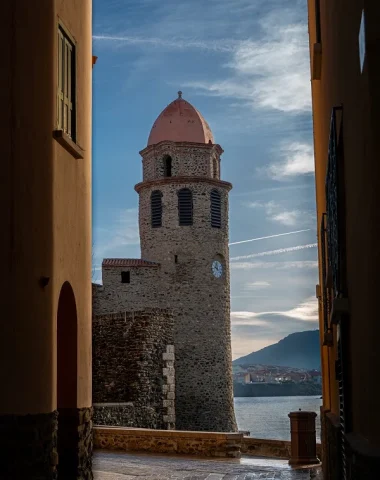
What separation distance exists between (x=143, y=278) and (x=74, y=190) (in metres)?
31.6

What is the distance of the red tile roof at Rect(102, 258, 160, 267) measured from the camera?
133 feet

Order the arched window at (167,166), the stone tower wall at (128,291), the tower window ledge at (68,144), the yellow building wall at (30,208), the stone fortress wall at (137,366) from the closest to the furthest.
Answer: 1. the yellow building wall at (30,208)
2. the tower window ledge at (68,144)
3. the stone fortress wall at (137,366)
4. the stone tower wall at (128,291)
5. the arched window at (167,166)

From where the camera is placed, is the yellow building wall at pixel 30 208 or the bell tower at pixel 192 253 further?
the bell tower at pixel 192 253

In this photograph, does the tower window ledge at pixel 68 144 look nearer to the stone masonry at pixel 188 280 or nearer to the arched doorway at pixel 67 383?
the arched doorway at pixel 67 383

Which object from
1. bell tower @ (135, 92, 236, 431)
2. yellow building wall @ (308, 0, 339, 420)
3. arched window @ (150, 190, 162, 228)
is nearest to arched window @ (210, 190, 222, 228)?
bell tower @ (135, 92, 236, 431)

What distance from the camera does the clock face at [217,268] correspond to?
42.5 m

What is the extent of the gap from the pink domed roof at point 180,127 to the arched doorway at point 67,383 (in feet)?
112

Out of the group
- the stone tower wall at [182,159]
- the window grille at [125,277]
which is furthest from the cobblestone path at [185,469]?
the stone tower wall at [182,159]

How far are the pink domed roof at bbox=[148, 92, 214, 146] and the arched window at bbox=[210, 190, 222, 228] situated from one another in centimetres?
332

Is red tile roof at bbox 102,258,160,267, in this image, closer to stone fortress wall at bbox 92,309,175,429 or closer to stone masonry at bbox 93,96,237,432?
stone masonry at bbox 93,96,237,432

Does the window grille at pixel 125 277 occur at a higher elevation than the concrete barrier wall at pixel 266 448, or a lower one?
higher

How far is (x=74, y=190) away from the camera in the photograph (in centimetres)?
1006

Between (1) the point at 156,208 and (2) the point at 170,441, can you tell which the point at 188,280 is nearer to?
(1) the point at 156,208

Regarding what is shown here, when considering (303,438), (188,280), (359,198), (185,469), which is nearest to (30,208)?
(359,198)
